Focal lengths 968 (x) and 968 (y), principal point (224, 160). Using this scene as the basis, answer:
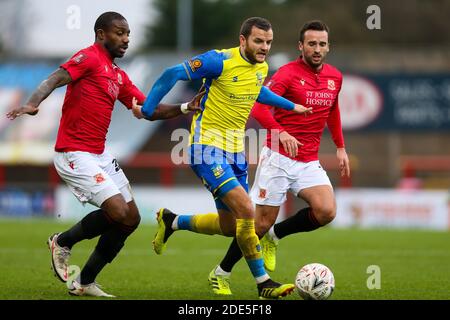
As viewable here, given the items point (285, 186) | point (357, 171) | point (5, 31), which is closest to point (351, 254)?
point (285, 186)

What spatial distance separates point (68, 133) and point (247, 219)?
5.98 feet

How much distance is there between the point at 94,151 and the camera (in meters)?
8.93

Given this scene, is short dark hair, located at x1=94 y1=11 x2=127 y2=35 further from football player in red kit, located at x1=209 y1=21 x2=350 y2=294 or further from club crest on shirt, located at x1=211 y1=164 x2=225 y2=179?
football player in red kit, located at x1=209 y1=21 x2=350 y2=294

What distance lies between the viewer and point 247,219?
862 centimetres

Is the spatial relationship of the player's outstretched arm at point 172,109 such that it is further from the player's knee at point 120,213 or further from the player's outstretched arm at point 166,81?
the player's knee at point 120,213

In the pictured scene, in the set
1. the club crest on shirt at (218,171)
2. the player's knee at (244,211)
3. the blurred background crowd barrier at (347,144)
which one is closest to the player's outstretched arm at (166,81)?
the club crest on shirt at (218,171)

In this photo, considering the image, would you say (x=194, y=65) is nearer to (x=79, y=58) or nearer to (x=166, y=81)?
(x=166, y=81)

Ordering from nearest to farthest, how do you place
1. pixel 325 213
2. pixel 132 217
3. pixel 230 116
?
pixel 132 217 < pixel 230 116 < pixel 325 213

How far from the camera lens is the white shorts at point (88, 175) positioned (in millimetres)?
8719

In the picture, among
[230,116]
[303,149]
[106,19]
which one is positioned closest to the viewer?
[106,19]

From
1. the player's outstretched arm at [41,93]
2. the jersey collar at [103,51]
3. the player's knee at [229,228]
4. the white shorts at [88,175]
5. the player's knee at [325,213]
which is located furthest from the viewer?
the player's knee at [325,213]

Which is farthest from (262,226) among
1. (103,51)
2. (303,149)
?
(103,51)

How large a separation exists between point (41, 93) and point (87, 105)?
538 millimetres

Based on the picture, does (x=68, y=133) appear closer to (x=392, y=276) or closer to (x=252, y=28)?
(x=252, y=28)
